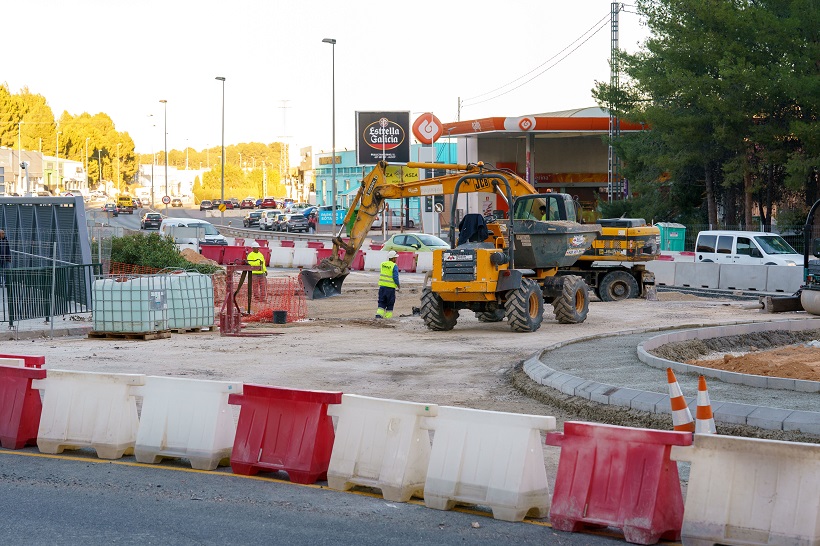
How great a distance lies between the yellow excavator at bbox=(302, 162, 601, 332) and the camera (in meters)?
22.0

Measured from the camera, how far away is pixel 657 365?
49.5 feet

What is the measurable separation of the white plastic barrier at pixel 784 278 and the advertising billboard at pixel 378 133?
4360 centimetres

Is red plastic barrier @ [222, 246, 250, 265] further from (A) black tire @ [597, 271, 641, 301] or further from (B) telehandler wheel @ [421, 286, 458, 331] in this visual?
(B) telehandler wheel @ [421, 286, 458, 331]

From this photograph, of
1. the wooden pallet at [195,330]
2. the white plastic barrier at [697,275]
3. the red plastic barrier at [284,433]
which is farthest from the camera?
the white plastic barrier at [697,275]

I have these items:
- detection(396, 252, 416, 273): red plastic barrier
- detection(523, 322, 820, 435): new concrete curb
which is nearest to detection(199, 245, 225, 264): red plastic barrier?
detection(396, 252, 416, 273): red plastic barrier

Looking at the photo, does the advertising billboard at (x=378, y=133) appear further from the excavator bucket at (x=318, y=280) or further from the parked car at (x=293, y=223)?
the excavator bucket at (x=318, y=280)

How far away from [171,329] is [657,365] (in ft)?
36.8

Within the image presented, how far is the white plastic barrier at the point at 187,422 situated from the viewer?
32.7 feet

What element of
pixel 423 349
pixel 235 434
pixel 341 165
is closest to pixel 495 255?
pixel 423 349

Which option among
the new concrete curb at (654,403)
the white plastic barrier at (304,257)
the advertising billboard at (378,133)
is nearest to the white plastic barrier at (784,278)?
the new concrete curb at (654,403)

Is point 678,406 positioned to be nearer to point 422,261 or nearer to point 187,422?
point 187,422

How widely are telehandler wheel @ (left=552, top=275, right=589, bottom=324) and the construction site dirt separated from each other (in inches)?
10.1

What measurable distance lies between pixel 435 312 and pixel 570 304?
300 centimetres

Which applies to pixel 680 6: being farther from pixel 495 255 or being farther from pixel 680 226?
pixel 495 255
